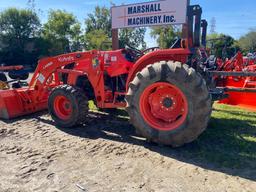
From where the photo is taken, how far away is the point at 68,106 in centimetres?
588

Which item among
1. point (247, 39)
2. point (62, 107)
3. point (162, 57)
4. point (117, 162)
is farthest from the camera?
point (247, 39)

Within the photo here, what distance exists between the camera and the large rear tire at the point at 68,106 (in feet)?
18.4

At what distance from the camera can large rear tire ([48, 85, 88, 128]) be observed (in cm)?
560

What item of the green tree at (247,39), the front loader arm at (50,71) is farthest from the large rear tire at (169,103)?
the green tree at (247,39)

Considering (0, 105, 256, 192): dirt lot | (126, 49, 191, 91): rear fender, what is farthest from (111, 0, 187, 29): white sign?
(0, 105, 256, 192): dirt lot

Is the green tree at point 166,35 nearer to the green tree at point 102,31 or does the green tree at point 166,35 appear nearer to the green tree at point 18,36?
the green tree at point 102,31

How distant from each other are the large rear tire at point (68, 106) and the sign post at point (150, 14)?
229 cm

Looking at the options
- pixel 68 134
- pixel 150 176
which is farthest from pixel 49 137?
pixel 150 176

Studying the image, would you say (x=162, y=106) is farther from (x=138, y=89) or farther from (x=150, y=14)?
(x=150, y=14)

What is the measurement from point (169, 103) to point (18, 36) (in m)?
39.8

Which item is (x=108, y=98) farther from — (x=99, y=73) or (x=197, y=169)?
(x=197, y=169)

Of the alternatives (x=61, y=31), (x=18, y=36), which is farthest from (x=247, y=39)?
(x=18, y=36)

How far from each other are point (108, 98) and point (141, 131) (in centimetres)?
134

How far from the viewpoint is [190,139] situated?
4.33 meters
